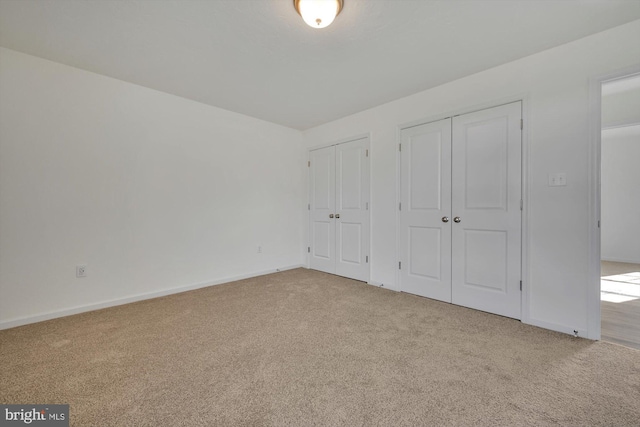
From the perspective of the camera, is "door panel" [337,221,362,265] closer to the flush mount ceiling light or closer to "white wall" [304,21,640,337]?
"white wall" [304,21,640,337]

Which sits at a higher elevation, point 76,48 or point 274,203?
point 76,48

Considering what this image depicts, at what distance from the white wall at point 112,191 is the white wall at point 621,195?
6.74 meters

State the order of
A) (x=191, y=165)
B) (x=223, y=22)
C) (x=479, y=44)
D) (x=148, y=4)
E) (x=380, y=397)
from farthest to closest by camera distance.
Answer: (x=191, y=165)
(x=479, y=44)
(x=223, y=22)
(x=148, y=4)
(x=380, y=397)

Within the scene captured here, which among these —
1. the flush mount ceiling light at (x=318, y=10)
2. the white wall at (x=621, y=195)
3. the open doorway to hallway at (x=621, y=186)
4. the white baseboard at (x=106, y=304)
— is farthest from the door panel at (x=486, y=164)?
the white wall at (x=621, y=195)

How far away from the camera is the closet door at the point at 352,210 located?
3689 mm

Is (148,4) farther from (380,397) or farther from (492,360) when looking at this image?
(492,360)

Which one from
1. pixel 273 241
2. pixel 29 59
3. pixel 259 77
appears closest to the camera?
pixel 29 59

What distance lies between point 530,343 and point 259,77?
345cm

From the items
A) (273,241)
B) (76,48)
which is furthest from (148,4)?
(273,241)

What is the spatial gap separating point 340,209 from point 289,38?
8.06ft

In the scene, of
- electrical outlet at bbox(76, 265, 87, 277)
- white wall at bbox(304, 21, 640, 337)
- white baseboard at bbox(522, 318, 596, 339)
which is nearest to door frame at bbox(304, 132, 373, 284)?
white wall at bbox(304, 21, 640, 337)

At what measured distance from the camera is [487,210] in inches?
102

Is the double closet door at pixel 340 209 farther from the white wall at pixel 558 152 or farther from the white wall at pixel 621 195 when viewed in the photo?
the white wall at pixel 621 195

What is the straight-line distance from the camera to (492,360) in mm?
1751
